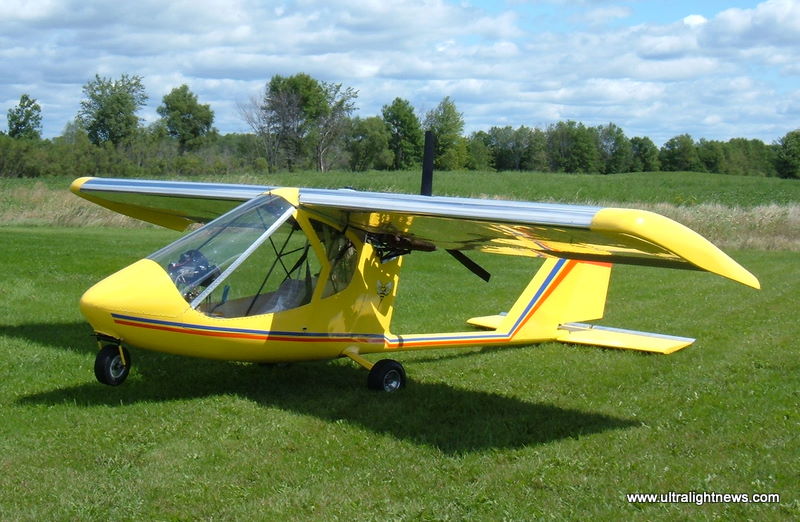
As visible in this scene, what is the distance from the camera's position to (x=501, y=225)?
7.13 m

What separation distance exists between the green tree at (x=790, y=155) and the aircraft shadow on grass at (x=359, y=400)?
97.4 meters

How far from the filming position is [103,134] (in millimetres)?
77188

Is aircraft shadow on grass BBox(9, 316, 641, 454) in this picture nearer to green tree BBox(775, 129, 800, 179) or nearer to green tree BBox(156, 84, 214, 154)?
green tree BBox(156, 84, 214, 154)

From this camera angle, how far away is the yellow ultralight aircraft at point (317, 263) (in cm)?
670

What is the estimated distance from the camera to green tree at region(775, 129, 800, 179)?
314 ft

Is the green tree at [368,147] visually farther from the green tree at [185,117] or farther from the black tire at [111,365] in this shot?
the black tire at [111,365]

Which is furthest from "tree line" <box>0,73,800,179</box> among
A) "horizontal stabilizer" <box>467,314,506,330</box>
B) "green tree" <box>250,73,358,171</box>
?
"horizontal stabilizer" <box>467,314,506,330</box>

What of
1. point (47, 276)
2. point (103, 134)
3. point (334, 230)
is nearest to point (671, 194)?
point (47, 276)

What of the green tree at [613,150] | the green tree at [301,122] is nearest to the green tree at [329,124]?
the green tree at [301,122]

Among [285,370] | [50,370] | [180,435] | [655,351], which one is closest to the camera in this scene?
[180,435]

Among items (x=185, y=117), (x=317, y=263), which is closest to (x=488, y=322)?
(x=317, y=263)

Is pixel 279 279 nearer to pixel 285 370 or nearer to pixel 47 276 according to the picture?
pixel 285 370

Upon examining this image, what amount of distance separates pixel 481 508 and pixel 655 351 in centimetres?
579

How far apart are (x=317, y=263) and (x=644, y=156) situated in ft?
369
